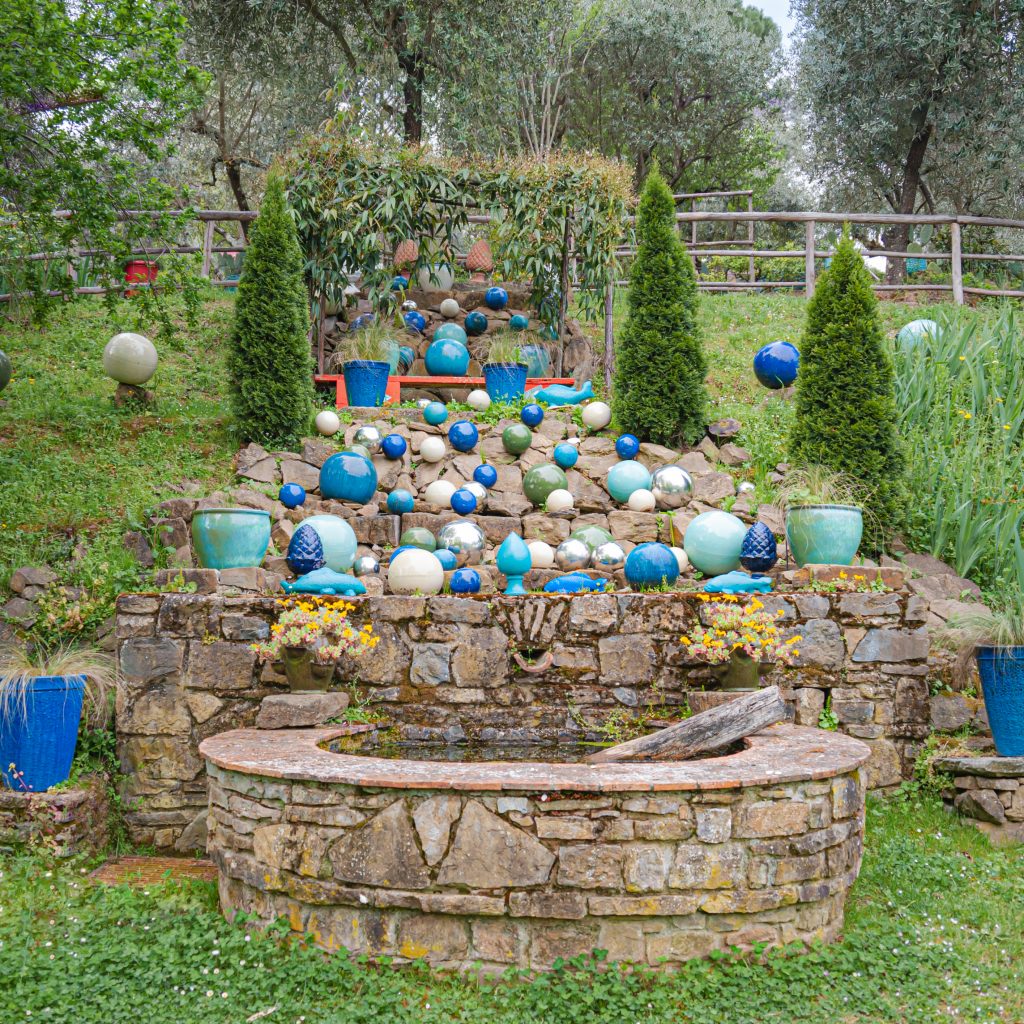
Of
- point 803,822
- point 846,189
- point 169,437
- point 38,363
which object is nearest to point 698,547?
point 803,822

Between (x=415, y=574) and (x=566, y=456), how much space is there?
7.91ft

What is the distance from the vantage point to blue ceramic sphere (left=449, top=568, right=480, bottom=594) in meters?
5.80

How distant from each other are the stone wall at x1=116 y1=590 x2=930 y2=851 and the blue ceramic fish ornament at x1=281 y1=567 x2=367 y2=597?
175 mm

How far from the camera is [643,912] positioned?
3545 mm

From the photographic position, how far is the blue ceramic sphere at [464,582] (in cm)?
580

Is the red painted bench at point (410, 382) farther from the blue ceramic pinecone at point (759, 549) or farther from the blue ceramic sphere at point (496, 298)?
the blue ceramic pinecone at point (759, 549)

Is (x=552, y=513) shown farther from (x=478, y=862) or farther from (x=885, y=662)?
(x=478, y=862)

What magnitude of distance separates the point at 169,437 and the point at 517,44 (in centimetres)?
836

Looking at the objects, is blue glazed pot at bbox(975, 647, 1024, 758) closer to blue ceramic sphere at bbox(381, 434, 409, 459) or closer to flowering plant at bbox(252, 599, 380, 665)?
flowering plant at bbox(252, 599, 380, 665)

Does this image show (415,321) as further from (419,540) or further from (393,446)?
(419,540)

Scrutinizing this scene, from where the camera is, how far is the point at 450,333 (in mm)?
10016

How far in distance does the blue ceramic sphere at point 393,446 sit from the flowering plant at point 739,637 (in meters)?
3.34

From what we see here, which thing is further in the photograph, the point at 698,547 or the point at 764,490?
the point at 764,490

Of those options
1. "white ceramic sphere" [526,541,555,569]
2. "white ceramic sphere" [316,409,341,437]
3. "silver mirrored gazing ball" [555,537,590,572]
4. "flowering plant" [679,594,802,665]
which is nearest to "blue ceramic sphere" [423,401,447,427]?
"white ceramic sphere" [316,409,341,437]
